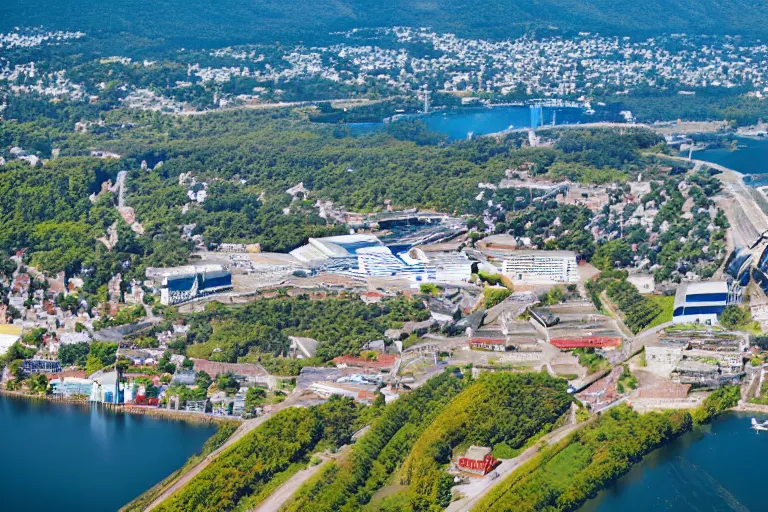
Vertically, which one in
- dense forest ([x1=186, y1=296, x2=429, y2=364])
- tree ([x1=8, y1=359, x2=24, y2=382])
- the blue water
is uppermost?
dense forest ([x1=186, y1=296, x2=429, y2=364])

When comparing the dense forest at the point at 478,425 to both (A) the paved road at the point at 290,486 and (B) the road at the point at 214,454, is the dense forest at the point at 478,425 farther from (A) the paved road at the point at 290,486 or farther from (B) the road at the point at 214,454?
(B) the road at the point at 214,454

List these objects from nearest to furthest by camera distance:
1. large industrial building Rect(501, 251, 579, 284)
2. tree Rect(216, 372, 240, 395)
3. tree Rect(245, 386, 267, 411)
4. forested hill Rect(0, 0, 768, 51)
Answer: tree Rect(245, 386, 267, 411)
tree Rect(216, 372, 240, 395)
large industrial building Rect(501, 251, 579, 284)
forested hill Rect(0, 0, 768, 51)

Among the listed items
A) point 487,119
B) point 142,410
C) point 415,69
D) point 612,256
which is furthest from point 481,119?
point 142,410

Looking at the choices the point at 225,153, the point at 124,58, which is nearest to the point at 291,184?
the point at 225,153

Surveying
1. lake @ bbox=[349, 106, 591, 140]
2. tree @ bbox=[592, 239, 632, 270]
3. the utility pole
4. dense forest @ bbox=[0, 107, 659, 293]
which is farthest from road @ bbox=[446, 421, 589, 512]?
the utility pole

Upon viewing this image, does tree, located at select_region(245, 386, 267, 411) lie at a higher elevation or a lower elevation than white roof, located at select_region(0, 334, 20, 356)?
Result: higher

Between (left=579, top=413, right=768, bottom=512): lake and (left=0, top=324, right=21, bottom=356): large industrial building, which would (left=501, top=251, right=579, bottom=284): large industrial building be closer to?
(left=579, top=413, right=768, bottom=512): lake

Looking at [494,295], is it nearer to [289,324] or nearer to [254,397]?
[289,324]

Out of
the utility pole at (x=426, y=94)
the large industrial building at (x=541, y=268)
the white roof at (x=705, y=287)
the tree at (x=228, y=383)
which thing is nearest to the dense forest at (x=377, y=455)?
the tree at (x=228, y=383)
